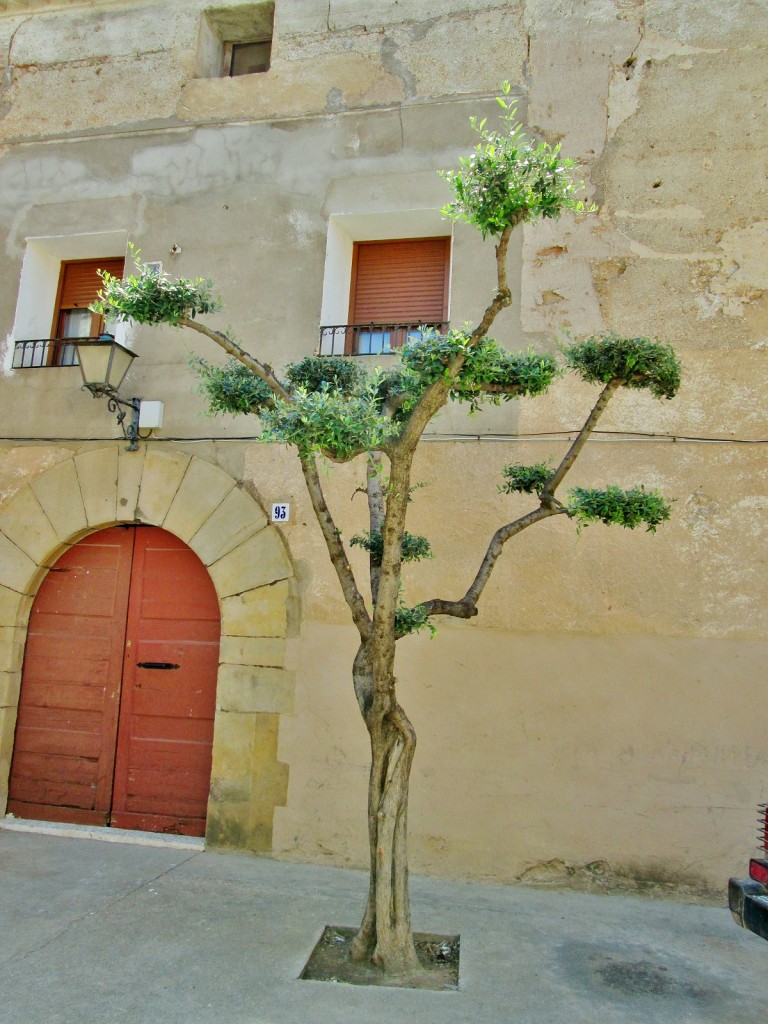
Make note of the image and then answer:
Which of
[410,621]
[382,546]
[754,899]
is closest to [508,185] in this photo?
[382,546]

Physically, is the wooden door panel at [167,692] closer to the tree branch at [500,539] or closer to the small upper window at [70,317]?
the small upper window at [70,317]

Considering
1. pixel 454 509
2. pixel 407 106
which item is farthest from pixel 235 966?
pixel 407 106

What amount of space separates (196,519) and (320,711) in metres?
1.61

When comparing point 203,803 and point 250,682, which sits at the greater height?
point 250,682

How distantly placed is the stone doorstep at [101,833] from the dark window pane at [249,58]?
6.05m

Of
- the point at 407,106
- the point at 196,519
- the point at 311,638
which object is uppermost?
the point at 407,106

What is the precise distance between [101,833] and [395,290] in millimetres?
4416

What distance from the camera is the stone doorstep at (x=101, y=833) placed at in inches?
215

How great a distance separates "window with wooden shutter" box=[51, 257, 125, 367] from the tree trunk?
4241mm

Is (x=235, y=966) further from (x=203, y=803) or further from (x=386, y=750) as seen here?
(x=203, y=803)

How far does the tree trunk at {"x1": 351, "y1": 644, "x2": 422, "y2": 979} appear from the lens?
11.9 feet

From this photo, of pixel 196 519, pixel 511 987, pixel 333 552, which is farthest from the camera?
pixel 196 519

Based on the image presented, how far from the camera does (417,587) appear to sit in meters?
5.38

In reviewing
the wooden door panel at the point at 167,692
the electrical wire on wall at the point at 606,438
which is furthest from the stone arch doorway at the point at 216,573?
the electrical wire on wall at the point at 606,438
